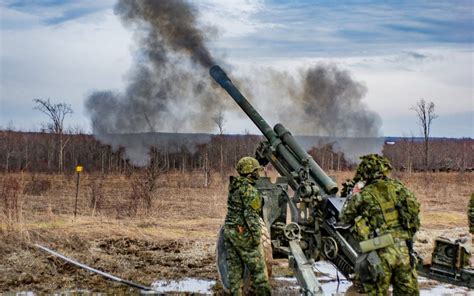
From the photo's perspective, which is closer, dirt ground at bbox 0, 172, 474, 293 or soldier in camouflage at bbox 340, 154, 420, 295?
soldier in camouflage at bbox 340, 154, 420, 295

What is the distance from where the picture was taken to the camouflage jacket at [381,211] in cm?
591

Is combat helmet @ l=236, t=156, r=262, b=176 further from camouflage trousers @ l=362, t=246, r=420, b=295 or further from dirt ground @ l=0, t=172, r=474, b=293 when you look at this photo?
dirt ground @ l=0, t=172, r=474, b=293

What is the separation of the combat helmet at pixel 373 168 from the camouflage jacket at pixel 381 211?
0.11m

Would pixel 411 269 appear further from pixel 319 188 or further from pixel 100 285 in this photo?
pixel 100 285

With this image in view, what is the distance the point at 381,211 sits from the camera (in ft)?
19.4

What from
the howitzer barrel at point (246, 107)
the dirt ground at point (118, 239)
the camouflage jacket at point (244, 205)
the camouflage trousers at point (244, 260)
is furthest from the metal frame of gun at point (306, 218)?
the dirt ground at point (118, 239)

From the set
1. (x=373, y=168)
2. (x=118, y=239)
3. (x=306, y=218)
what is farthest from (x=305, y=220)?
(x=118, y=239)

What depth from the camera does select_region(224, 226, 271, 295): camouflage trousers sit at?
23.6 feet

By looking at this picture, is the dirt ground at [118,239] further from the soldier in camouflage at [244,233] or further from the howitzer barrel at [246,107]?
the howitzer barrel at [246,107]

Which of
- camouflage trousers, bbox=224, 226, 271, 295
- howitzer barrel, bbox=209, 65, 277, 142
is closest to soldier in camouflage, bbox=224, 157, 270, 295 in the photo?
camouflage trousers, bbox=224, 226, 271, 295

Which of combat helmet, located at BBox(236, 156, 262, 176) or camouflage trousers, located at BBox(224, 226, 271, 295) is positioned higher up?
combat helmet, located at BBox(236, 156, 262, 176)

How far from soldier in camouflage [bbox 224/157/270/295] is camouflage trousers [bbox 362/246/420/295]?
161 centimetres

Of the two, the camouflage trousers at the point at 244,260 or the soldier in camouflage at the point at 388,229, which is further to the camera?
the camouflage trousers at the point at 244,260

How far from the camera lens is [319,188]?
8680 millimetres
